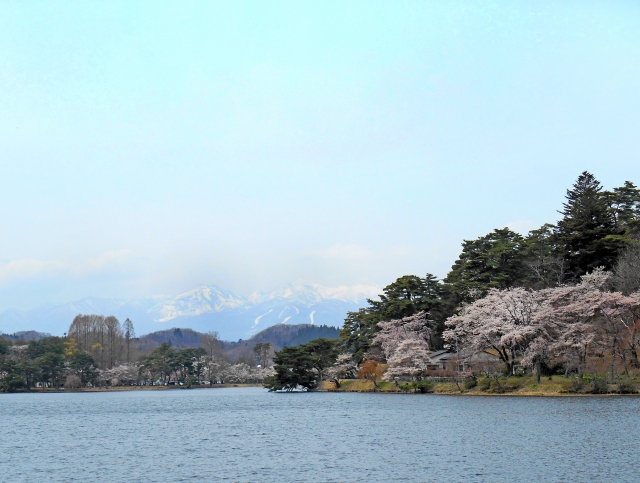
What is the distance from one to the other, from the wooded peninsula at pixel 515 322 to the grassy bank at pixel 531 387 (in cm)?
11

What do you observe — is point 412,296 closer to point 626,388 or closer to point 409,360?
point 409,360

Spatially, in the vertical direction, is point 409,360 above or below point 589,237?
below

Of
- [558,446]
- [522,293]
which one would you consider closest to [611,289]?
[522,293]

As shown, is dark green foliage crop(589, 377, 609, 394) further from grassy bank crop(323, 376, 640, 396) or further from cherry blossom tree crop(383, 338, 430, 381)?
cherry blossom tree crop(383, 338, 430, 381)

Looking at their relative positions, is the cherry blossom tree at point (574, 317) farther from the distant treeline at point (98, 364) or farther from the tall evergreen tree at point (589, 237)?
the distant treeline at point (98, 364)

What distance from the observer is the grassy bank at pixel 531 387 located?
56.5 meters

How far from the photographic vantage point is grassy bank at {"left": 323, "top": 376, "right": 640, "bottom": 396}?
56469 millimetres

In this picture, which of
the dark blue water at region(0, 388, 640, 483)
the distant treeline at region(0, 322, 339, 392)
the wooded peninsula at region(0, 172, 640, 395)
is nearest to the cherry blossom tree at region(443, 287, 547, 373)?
the wooded peninsula at region(0, 172, 640, 395)

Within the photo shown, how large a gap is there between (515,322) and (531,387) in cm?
754

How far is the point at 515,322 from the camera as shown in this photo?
6731 cm

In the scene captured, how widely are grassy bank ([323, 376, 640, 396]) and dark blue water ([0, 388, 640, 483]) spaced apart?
4427 mm

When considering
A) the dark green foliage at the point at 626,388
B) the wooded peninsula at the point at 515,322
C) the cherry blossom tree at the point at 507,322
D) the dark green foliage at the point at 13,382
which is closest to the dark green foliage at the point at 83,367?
the dark green foliage at the point at 13,382

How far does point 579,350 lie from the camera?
59.8 metres

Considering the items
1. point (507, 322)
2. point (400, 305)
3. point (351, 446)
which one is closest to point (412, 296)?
point (400, 305)
